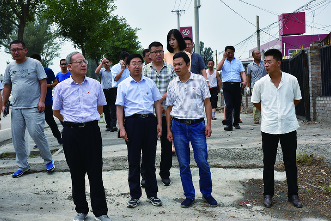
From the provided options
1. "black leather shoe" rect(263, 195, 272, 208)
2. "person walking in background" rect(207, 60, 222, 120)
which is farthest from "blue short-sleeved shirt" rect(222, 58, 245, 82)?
"black leather shoe" rect(263, 195, 272, 208)

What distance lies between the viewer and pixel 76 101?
380 centimetres

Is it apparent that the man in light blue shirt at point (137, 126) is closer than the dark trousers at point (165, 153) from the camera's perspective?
Yes

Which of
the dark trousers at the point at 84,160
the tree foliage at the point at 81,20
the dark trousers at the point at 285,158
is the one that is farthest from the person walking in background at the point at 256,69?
the tree foliage at the point at 81,20

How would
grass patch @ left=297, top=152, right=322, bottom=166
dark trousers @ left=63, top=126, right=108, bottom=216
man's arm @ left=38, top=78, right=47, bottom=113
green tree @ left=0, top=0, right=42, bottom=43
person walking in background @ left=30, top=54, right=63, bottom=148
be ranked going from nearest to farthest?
dark trousers @ left=63, top=126, right=108, bottom=216 → grass patch @ left=297, top=152, right=322, bottom=166 → man's arm @ left=38, top=78, right=47, bottom=113 → person walking in background @ left=30, top=54, right=63, bottom=148 → green tree @ left=0, top=0, right=42, bottom=43

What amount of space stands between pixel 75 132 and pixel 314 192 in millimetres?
3152

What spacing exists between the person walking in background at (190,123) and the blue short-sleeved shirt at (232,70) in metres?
4.93

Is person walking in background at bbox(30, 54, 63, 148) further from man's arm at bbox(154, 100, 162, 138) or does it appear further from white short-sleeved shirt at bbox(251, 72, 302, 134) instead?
white short-sleeved shirt at bbox(251, 72, 302, 134)

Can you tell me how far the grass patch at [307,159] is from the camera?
562cm

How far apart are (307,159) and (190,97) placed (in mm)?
2637

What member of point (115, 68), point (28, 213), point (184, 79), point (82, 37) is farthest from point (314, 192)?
point (82, 37)

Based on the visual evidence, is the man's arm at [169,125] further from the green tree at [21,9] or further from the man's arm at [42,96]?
the green tree at [21,9]

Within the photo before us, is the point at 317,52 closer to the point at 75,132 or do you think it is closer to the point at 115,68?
the point at 115,68

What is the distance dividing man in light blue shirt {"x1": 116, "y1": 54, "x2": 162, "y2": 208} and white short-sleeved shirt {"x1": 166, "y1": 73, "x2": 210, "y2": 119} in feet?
1.11

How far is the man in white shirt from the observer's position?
413 cm
